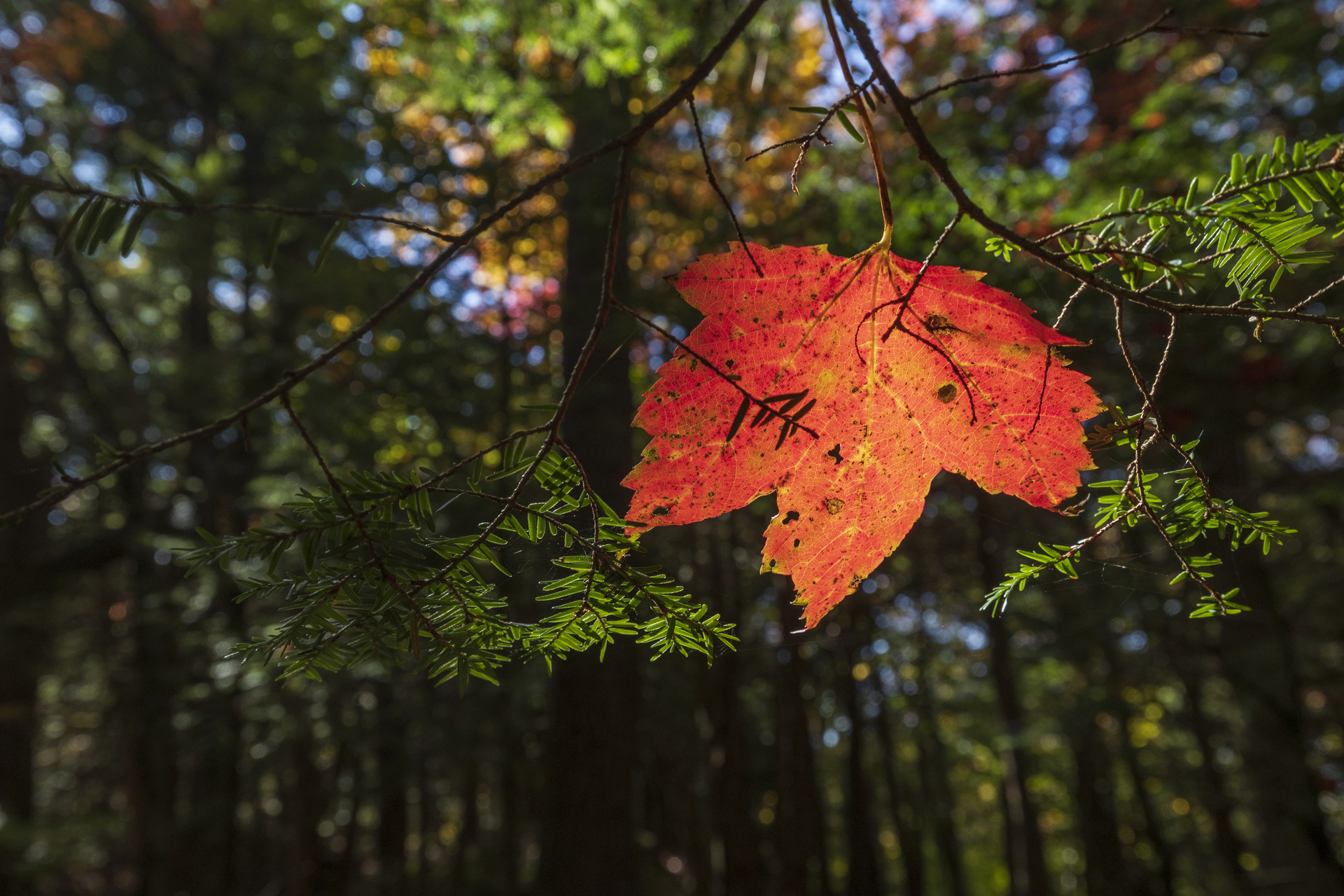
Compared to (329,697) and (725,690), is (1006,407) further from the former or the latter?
(725,690)

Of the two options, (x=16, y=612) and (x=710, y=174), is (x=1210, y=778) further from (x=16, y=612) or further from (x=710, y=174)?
(x=16, y=612)

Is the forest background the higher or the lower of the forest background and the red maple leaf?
the higher

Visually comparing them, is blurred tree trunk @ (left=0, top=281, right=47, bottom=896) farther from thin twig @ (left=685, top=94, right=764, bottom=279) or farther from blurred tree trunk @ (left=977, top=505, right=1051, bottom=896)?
blurred tree trunk @ (left=977, top=505, right=1051, bottom=896)

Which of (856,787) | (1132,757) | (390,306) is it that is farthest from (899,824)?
(390,306)

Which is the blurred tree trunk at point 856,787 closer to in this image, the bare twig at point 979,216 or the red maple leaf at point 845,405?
the red maple leaf at point 845,405

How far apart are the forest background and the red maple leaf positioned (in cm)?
17

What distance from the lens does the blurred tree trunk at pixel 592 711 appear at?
3.67m

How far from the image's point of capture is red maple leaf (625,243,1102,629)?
0.70 m

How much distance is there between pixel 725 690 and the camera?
6.19 m

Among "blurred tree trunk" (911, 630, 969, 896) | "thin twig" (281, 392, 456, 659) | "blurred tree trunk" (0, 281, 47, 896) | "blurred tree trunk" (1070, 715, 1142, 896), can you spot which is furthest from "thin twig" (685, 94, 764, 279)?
"blurred tree trunk" (1070, 715, 1142, 896)

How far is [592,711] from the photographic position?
12.3 feet

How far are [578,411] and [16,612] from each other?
575cm

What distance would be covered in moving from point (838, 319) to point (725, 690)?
19.4 feet

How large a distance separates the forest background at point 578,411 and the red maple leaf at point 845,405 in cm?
17
